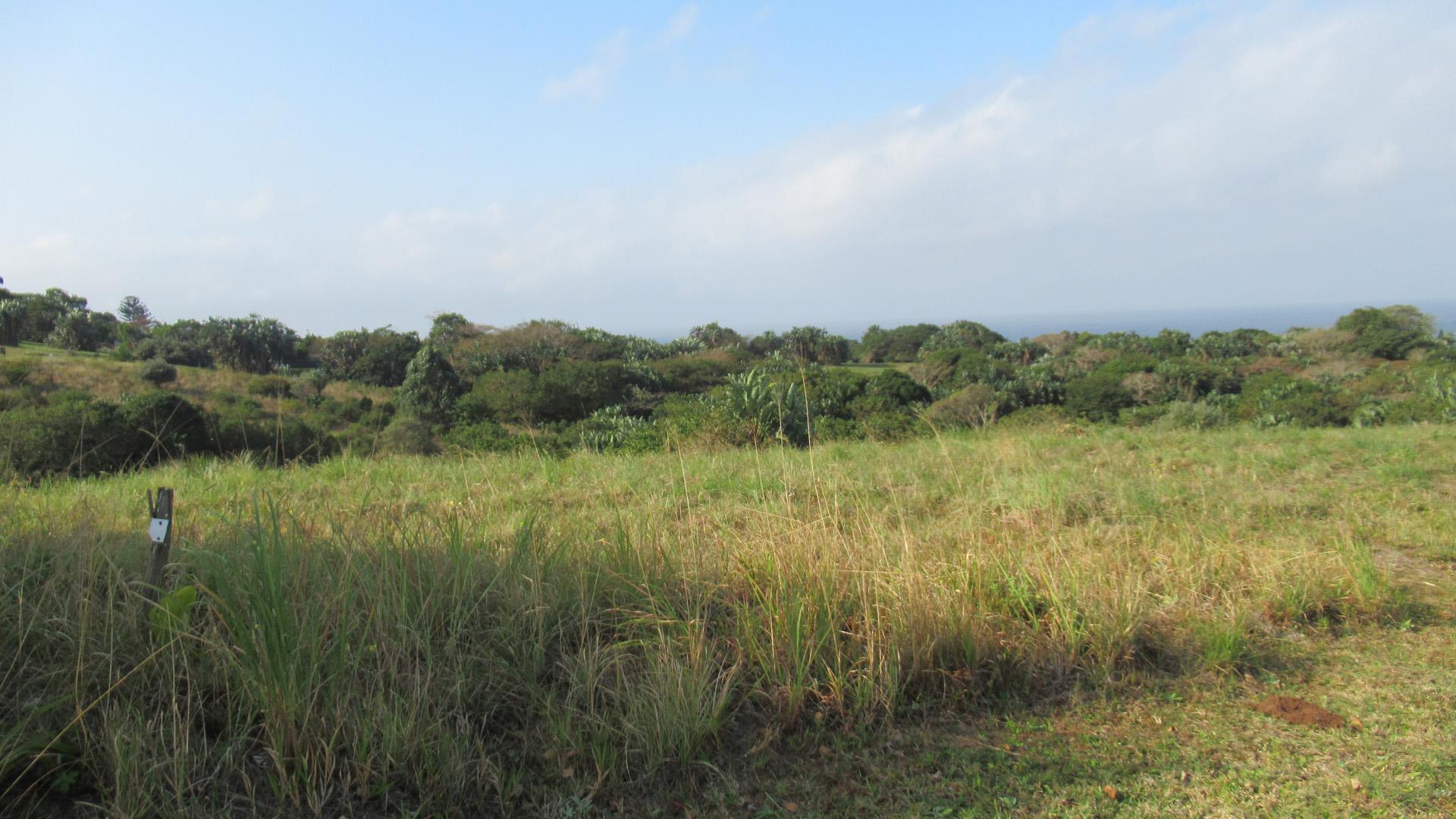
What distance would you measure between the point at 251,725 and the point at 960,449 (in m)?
6.84

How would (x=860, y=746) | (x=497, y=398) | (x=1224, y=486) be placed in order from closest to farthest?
(x=860, y=746) < (x=1224, y=486) < (x=497, y=398)

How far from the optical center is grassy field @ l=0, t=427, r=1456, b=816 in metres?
2.17

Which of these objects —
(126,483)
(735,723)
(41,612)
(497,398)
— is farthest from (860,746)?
(497,398)

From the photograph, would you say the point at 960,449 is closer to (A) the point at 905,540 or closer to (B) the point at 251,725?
(A) the point at 905,540

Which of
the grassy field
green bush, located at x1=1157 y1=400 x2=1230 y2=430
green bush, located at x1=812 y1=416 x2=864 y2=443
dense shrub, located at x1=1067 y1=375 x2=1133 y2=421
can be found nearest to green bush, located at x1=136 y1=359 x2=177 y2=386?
green bush, located at x1=812 y1=416 x2=864 y2=443

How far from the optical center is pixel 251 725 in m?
2.26

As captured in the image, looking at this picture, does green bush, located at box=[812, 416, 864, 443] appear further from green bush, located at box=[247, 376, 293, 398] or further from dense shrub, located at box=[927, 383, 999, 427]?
green bush, located at box=[247, 376, 293, 398]

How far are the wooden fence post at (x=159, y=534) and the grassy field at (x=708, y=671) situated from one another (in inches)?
4.9

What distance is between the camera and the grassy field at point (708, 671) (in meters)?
2.17

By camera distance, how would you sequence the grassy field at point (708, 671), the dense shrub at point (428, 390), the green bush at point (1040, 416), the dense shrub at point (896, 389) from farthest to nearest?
the dense shrub at point (428, 390), the dense shrub at point (896, 389), the green bush at point (1040, 416), the grassy field at point (708, 671)

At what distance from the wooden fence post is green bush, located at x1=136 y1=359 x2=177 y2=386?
912 inches

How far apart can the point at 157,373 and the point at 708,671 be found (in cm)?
2584

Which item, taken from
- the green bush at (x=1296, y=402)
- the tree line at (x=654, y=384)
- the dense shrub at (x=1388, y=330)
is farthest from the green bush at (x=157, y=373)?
the dense shrub at (x=1388, y=330)

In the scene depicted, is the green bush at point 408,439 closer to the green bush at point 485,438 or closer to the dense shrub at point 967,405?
the green bush at point 485,438
